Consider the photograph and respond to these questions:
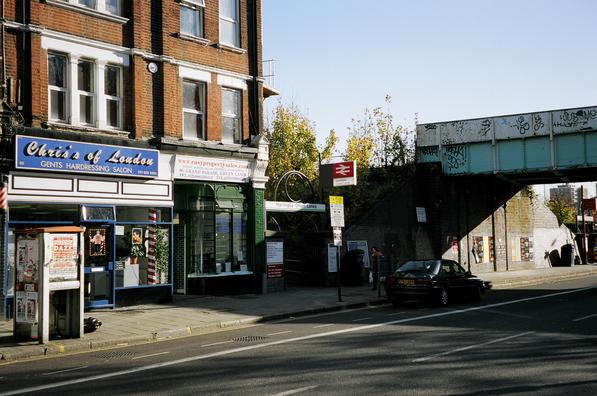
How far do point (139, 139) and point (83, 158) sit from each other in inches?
82.6

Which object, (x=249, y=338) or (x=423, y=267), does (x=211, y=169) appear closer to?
(x=423, y=267)

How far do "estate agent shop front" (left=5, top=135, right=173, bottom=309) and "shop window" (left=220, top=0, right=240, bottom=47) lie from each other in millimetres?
5348

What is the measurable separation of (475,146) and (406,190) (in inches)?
167

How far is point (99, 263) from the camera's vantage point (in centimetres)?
1750

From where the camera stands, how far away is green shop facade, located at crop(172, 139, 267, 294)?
21.0m

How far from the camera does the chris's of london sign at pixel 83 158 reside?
15844mm

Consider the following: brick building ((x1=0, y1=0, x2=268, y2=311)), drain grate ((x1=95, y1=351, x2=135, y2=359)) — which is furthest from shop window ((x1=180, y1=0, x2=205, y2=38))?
drain grate ((x1=95, y1=351, x2=135, y2=359))

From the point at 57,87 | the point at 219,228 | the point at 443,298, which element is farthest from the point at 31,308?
the point at 443,298

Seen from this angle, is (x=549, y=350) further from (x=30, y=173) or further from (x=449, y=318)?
(x=30, y=173)

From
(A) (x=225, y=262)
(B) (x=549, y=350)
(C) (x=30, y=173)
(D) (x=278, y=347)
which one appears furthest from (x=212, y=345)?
(A) (x=225, y=262)

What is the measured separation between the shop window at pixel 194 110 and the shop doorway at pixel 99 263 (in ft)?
14.6

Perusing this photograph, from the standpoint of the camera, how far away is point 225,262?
21.6 meters

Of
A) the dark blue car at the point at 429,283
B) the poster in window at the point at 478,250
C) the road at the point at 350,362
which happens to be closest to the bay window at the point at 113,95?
the road at the point at 350,362

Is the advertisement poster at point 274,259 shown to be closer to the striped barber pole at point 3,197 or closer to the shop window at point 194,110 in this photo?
the shop window at point 194,110
